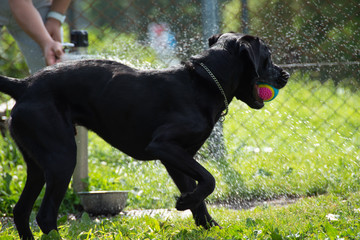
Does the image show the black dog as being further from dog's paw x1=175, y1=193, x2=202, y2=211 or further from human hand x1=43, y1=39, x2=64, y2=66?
human hand x1=43, y1=39, x2=64, y2=66

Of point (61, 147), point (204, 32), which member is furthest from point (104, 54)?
point (61, 147)

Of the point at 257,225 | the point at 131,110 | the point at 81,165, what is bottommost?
the point at 81,165

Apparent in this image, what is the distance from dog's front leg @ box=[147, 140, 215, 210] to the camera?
2850mm

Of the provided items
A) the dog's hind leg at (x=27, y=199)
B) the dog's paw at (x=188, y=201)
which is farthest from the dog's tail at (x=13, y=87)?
the dog's paw at (x=188, y=201)

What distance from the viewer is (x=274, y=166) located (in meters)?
4.68

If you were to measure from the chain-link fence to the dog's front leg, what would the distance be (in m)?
1.80

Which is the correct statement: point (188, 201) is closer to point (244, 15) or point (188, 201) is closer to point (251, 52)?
point (251, 52)

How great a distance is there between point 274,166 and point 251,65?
5.76 ft

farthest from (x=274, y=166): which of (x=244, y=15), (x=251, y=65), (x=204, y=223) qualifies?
(x=251, y=65)

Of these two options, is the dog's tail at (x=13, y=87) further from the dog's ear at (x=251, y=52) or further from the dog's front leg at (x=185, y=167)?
the dog's ear at (x=251, y=52)

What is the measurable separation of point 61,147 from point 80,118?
23 centimetres

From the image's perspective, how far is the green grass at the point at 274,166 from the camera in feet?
12.4

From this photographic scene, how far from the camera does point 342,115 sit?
511 centimetres

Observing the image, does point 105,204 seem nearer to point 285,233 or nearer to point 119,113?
point 119,113
